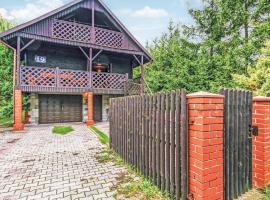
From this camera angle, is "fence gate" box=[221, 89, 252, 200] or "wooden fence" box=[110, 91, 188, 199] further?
"fence gate" box=[221, 89, 252, 200]

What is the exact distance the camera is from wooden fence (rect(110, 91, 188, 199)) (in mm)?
3109

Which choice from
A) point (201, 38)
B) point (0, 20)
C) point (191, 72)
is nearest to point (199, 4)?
point (201, 38)

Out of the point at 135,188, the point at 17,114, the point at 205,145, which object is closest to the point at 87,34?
the point at 17,114

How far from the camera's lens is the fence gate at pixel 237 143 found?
128 inches

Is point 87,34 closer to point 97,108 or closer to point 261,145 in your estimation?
point 97,108

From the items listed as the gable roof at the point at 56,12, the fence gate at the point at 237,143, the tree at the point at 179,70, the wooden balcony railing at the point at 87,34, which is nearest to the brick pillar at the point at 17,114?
the gable roof at the point at 56,12

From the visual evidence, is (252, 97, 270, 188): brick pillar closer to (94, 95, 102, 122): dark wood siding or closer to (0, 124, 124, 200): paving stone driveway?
(0, 124, 124, 200): paving stone driveway

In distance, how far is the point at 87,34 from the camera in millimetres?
13000

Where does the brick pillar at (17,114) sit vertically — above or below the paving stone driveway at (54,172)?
above

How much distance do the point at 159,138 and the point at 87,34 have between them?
35.9 ft

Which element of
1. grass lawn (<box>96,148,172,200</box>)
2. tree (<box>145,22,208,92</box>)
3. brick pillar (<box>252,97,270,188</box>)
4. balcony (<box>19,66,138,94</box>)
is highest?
tree (<box>145,22,208,92</box>)

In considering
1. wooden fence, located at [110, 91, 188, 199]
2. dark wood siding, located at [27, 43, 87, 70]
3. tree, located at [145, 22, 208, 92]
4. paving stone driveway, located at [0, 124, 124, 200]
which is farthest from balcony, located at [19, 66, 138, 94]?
wooden fence, located at [110, 91, 188, 199]

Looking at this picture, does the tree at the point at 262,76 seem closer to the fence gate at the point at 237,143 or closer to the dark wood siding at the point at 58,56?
the fence gate at the point at 237,143

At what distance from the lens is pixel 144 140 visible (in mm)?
4316
